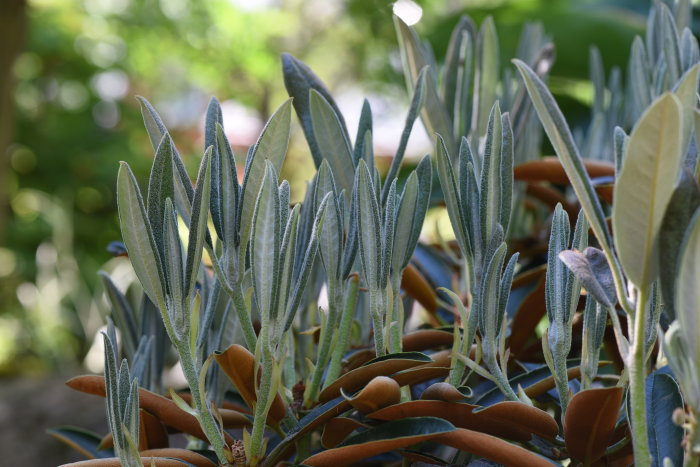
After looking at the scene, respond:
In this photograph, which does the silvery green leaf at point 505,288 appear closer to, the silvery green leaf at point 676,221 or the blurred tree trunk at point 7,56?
the silvery green leaf at point 676,221

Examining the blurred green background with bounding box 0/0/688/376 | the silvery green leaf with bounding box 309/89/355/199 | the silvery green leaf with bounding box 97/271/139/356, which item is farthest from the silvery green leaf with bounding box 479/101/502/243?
the blurred green background with bounding box 0/0/688/376

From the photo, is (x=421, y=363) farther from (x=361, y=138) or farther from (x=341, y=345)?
(x=361, y=138)

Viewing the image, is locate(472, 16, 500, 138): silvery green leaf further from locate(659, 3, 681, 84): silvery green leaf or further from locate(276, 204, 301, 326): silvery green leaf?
locate(276, 204, 301, 326): silvery green leaf

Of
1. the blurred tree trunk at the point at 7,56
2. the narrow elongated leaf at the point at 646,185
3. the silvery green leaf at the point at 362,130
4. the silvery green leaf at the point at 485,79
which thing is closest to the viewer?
the narrow elongated leaf at the point at 646,185

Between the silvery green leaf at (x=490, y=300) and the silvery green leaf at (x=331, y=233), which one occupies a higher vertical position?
the silvery green leaf at (x=331, y=233)

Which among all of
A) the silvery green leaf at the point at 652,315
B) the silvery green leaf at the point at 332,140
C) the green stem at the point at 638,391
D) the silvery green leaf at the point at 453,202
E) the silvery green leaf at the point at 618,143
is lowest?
the green stem at the point at 638,391

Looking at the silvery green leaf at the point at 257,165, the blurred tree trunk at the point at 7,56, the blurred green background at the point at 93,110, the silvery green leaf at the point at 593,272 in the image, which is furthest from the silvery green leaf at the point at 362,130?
the blurred green background at the point at 93,110

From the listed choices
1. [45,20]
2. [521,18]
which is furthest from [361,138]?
[45,20]

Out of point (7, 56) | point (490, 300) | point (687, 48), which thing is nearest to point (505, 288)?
point (490, 300)
